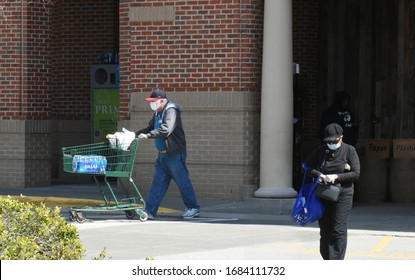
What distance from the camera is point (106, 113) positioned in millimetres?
24344

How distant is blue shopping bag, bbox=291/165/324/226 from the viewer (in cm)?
1133

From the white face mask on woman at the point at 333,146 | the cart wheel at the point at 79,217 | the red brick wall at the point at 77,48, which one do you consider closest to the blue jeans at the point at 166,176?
the cart wheel at the point at 79,217

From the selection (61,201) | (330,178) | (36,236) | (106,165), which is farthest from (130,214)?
(36,236)

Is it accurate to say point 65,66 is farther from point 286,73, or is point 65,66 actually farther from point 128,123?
point 286,73

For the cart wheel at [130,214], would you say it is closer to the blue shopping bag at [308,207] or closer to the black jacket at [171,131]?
the black jacket at [171,131]

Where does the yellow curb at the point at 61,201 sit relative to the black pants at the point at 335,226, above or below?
below

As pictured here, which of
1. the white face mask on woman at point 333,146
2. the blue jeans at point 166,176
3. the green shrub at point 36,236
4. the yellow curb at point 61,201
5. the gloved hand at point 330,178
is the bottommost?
the yellow curb at point 61,201

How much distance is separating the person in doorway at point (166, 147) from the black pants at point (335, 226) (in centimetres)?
551

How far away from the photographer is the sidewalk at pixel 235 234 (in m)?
13.2

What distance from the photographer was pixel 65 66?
2530 cm

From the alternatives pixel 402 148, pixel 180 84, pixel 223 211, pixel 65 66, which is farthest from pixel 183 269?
pixel 65 66

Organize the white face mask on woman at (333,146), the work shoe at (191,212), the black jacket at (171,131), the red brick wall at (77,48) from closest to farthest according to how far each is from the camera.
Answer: the white face mask on woman at (333,146) → the black jacket at (171,131) → the work shoe at (191,212) → the red brick wall at (77,48)

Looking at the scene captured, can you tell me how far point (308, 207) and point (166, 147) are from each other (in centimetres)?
569

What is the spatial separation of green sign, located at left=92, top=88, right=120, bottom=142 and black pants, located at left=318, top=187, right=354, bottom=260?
43.5 ft
